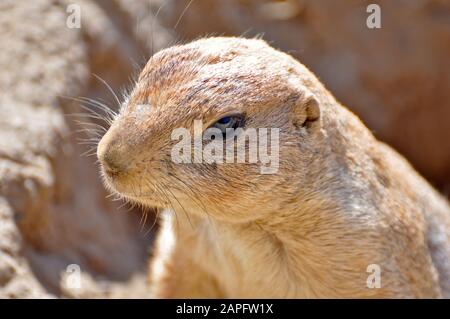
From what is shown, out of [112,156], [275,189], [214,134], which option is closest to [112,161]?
[112,156]

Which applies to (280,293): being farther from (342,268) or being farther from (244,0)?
(244,0)

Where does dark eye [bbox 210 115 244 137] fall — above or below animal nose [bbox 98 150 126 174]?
above

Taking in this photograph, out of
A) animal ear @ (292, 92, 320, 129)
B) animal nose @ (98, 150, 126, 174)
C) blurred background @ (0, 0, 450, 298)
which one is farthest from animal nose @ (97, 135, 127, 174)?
blurred background @ (0, 0, 450, 298)

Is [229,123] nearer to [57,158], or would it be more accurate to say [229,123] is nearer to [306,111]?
[306,111]

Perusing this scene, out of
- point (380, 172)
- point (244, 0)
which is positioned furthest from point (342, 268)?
point (244, 0)

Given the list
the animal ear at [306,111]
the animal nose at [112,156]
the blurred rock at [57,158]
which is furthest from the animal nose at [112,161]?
the blurred rock at [57,158]

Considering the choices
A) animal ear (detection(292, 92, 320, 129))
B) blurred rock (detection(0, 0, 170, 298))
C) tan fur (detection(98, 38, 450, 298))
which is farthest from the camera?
blurred rock (detection(0, 0, 170, 298))

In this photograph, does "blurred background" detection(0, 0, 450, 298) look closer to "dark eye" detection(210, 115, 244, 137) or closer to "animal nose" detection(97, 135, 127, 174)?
"animal nose" detection(97, 135, 127, 174)
